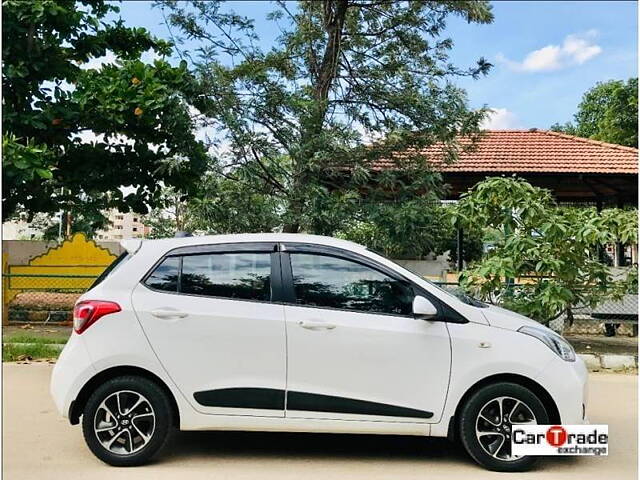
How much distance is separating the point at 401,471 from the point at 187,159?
5.85 metres

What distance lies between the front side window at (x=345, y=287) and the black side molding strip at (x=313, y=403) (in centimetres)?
64

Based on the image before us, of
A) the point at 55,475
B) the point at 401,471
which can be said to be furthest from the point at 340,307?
the point at 55,475

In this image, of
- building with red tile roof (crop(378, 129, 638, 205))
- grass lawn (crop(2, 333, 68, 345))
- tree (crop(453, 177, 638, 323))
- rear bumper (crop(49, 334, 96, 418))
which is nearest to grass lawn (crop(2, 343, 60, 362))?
grass lawn (crop(2, 333, 68, 345))

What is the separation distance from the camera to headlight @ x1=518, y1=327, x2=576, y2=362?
446cm

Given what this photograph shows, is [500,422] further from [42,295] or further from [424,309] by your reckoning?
[42,295]

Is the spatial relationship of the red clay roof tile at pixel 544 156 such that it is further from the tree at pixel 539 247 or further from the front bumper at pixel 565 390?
the front bumper at pixel 565 390

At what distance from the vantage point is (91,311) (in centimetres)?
443

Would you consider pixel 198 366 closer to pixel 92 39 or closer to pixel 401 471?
pixel 401 471

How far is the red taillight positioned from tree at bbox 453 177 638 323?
16.9ft

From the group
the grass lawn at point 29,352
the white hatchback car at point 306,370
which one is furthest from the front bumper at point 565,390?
the grass lawn at point 29,352

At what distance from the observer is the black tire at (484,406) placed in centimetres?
433

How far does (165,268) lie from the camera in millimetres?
4609

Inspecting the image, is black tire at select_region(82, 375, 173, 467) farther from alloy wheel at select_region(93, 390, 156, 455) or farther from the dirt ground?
the dirt ground

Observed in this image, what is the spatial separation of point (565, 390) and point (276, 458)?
2.16 metres
